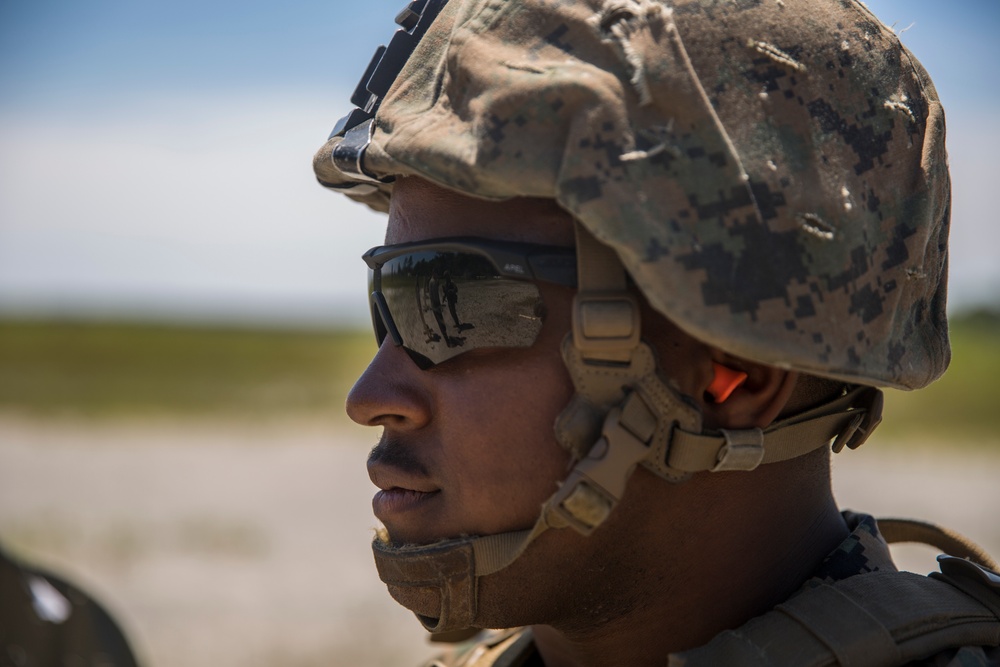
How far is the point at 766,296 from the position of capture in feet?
7.22

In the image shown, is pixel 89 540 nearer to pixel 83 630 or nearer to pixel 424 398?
pixel 83 630

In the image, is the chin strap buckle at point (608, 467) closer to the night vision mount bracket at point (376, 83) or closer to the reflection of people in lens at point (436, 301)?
the reflection of people in lens at point (436, 301)

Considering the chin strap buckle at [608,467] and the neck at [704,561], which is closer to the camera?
the chin strap buckle at [608,467]

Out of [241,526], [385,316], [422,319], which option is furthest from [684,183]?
[241,526]

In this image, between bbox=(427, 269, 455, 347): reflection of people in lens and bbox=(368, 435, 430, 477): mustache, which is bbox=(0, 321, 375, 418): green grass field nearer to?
bbox=(368, 435, 430, 477): mustache

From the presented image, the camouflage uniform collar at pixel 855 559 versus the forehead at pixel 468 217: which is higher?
the forehead at pixel 468 217

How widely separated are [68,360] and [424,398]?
150ft

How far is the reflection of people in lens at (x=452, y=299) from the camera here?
7.95 ft

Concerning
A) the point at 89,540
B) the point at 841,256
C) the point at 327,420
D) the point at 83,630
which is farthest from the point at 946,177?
A: the point at 327,420

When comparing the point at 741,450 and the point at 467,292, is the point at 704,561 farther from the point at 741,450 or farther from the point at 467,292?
the point at 467,292

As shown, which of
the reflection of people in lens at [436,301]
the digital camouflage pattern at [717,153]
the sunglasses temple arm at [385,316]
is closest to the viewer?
the digital camouflage pattern at [717,153]

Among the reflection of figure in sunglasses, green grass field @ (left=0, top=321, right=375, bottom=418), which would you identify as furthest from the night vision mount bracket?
green grass field @ (left=0, top=321, right=375, bottom=418)

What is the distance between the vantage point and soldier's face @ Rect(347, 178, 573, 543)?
2.36 metres

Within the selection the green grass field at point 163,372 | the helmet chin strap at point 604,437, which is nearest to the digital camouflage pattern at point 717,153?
the helmet chin strap at point 604,437
